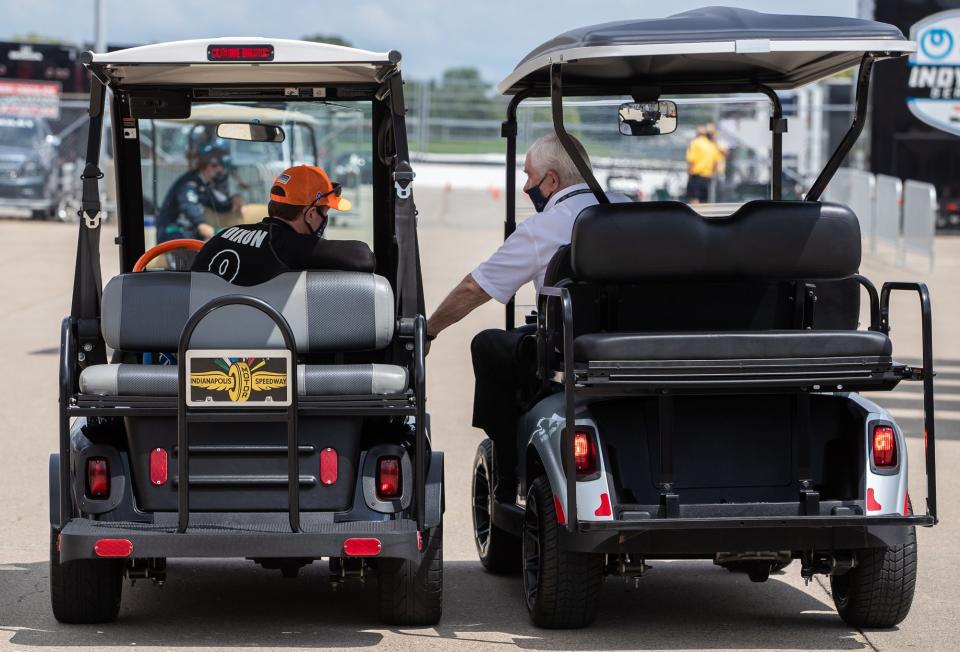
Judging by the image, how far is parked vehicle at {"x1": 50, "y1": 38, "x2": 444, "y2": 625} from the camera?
4906mm

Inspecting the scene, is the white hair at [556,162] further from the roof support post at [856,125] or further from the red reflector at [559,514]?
the red reflector at [559,514]

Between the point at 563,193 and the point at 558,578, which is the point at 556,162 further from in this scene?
the point at 558,578

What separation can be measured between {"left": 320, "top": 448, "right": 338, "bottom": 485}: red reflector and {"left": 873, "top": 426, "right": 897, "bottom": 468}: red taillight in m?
1.69

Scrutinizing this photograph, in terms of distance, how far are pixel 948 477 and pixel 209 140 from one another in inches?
311

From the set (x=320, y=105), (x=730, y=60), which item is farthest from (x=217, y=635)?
(x=730, y=60)

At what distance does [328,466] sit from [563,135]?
1.39m

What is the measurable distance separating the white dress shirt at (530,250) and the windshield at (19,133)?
A: 23.0m

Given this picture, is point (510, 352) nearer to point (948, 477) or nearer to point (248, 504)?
point (248, 504)

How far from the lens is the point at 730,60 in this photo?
613 cm

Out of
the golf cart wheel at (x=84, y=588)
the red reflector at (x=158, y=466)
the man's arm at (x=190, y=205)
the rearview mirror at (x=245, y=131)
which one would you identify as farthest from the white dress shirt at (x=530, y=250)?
the man's arm at (x=190, y=205)

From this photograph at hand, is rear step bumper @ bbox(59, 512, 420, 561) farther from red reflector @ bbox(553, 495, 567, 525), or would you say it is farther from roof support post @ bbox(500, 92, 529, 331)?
roof support post @ bbox(500, 92, 529, 331)

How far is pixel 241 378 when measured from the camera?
491 cm

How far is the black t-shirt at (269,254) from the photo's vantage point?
5.29 m

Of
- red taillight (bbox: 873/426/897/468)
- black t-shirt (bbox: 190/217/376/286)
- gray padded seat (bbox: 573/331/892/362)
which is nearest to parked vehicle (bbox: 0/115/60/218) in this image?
black t-shirt (bbox: 190/217/376/286)
